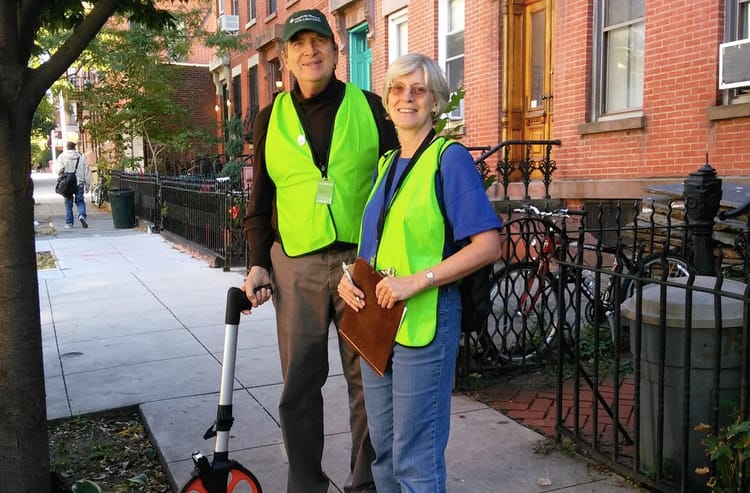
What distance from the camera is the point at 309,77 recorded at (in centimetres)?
285

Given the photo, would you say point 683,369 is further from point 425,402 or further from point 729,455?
point 425,402

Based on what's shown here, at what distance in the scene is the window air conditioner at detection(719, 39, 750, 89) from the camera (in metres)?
6.46

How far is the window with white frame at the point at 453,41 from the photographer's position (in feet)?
36.8

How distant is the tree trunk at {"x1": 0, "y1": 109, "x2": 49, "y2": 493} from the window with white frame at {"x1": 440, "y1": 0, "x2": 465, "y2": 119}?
29.1ft

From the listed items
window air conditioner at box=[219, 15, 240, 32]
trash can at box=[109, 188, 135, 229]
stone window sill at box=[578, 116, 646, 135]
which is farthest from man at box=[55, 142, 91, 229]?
stone window sill at box=[578, 116, 646, 135]

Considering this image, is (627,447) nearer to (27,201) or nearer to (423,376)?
(423,376)

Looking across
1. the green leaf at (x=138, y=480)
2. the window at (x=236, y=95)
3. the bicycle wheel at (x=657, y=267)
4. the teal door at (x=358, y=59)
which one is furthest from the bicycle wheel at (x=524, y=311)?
the window at (x=236, y=95)

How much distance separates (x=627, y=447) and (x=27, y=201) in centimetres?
319

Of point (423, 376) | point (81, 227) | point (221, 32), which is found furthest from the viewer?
point (221, 32)

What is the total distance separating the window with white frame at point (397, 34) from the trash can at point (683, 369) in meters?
10.2

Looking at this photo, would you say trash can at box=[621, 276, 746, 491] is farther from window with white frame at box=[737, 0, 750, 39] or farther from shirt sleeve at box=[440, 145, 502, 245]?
window with white frame at box=[737, 0, 750, 39]

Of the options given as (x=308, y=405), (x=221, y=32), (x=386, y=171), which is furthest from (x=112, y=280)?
(x=221, y=32)

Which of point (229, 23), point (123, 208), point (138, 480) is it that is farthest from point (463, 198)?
point (229, 23)

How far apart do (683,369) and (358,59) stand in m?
12.8
